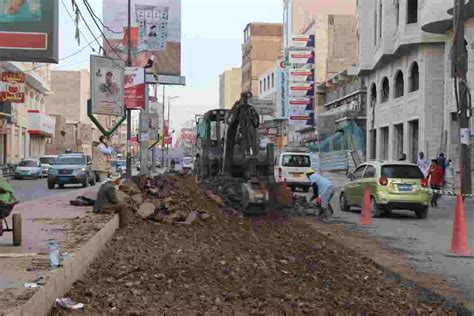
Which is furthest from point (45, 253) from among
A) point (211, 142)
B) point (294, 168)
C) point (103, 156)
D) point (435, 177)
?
point (294, 168)

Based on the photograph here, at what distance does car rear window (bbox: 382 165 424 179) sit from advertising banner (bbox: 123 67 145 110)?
38.5 feet

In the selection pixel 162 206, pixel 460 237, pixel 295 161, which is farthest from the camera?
pixel 295 161

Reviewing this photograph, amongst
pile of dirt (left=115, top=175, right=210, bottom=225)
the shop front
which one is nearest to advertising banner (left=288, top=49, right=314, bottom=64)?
the shop front

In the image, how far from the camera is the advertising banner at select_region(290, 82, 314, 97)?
195ft

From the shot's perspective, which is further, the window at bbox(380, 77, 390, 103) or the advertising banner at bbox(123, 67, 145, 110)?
the window at bbox(380, 77, 390, 103)

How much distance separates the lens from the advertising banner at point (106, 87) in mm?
20984

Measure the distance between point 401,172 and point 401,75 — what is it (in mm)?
20045

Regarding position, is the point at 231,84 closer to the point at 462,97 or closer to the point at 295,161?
the point at 295,161

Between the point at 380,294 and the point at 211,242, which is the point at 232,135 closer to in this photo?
the point at 211,242

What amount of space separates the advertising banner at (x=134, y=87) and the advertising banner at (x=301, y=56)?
115 feet

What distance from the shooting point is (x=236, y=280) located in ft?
24.9

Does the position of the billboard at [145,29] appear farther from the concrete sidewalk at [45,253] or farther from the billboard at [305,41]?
the billboard at [305,41]

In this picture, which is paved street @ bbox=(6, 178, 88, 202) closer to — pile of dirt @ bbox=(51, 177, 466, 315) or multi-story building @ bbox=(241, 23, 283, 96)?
pile of dirt @ bbox=(51, 177, 466, 315)

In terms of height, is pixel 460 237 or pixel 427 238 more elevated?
pixel 460 237
